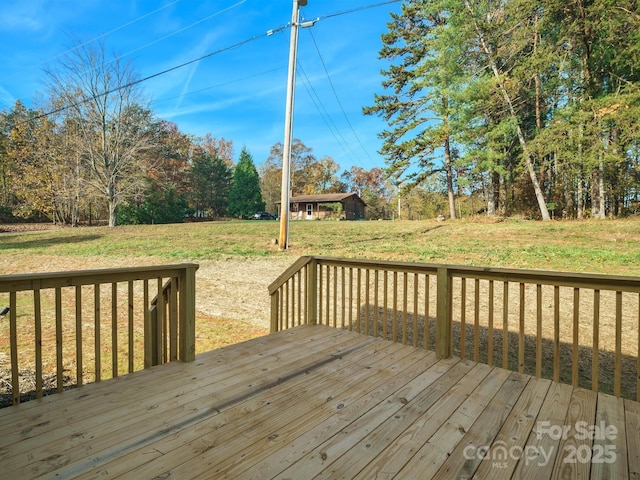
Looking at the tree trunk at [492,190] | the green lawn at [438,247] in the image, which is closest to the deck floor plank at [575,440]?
the green lawn at [438,247]

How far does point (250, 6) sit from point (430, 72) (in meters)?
10.0

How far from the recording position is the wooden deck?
1475 millimetres

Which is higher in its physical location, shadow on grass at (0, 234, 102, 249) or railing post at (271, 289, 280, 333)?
shadow on grass at (0, 234, 102, 249)

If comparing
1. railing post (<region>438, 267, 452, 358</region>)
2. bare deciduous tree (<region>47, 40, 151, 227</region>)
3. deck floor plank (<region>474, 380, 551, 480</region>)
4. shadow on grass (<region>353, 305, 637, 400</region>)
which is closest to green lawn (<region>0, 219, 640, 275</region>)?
shadow on grass (<region>353, 305, 637, 400</region>)

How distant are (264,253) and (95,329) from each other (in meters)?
7.32

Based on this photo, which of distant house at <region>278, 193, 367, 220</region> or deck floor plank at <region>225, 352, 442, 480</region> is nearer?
deck floor plank at <region>225, 352, 442, 480</region>

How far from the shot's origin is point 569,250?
8609 millimetres

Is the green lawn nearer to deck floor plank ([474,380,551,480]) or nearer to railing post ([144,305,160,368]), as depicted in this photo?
deck floor plank ([474,380,551,480])

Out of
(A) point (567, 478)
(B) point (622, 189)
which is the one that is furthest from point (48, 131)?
(B) point (622, 189)

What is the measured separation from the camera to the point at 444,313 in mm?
2844

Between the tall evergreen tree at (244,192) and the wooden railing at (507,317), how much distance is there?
102 ft

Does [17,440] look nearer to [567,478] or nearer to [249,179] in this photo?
[567,478]

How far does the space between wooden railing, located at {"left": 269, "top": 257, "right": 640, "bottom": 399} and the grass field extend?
1.50 meters

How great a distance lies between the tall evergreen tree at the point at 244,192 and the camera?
35438 millimetres
